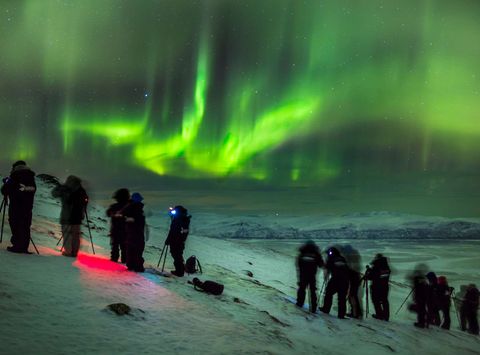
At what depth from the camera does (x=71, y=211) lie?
45.1 ft

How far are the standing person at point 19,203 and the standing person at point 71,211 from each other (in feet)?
4.62

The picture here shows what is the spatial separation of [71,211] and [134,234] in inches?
87.6

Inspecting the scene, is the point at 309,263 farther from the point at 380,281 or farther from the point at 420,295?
the point at 420,295

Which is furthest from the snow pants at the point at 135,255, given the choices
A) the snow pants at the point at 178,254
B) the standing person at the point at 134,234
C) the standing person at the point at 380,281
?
the standing person at the point at 380,281

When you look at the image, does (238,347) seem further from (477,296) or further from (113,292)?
(477,296)

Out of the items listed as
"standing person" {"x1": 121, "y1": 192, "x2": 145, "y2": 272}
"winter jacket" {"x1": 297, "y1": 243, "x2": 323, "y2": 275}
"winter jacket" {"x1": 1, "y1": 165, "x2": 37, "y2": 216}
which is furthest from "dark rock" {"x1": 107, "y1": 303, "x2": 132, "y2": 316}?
"winter jacket" {"x1": 297, "y1": 243, "x2": 323, "y2": 275}

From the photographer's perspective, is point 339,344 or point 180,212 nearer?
point 339,344

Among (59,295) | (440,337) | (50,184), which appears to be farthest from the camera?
Result: (50,184)

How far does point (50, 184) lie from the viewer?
54500mm

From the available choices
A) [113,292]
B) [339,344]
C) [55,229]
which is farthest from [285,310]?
[55,229]

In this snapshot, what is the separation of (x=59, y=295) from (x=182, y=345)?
10.3 feet

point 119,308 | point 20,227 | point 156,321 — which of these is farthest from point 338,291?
point 20,227

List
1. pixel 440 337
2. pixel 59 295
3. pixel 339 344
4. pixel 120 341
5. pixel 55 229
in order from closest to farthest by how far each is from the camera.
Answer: pixel 120 341 → pixel 59 295 → pixel 339 344 → pixel 440 337 → pixel 55 229

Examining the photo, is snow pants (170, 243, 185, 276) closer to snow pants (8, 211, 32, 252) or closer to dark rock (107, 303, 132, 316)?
snow pants (8, 211, 32, 252)
